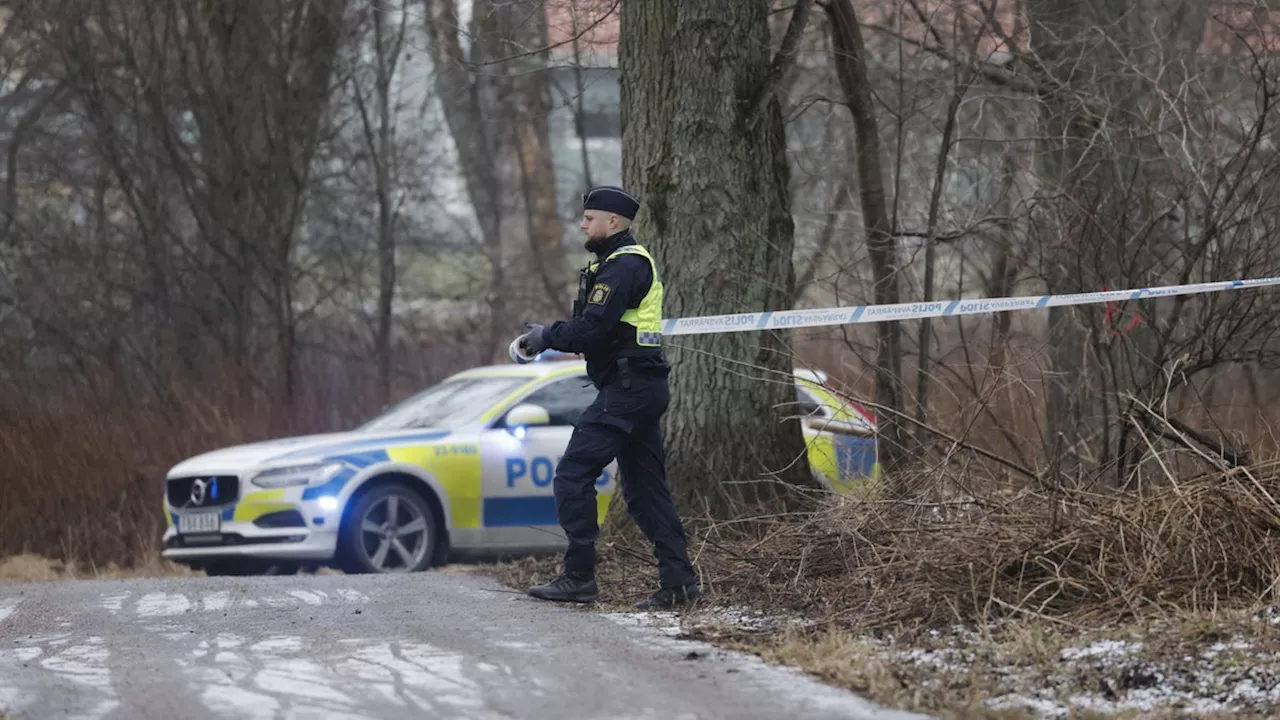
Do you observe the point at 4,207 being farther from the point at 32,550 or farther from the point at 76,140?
the point at 32,550

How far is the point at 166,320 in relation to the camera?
1833 cm

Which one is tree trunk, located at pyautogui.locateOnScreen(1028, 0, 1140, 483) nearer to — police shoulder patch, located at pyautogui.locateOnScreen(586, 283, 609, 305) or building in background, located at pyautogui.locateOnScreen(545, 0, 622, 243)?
police shoulder patch, located at pyautogui.locateOnScreen(586, 283, 609, 305)

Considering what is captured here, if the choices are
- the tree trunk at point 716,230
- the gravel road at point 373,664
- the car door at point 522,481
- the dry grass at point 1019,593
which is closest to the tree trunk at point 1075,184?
the dry grass at point 1019,593

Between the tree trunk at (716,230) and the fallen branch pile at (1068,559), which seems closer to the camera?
the fallen branch pile at (1068,559)

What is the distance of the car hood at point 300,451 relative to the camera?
39.6 feet

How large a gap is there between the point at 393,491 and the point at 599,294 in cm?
462

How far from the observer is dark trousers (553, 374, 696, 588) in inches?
316

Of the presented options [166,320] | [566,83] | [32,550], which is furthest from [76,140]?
[566,83]

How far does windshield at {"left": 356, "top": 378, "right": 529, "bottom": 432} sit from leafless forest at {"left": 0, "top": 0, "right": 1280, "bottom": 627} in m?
2.09

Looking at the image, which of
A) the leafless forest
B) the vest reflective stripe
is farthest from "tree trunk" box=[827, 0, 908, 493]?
the vest reflective stripe

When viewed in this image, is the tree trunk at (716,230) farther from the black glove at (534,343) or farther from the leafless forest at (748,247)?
the black glove at (534,343)

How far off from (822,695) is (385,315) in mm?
15433

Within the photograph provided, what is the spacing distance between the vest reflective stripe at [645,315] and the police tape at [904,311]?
1072mm

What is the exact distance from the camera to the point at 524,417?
12422 mm
